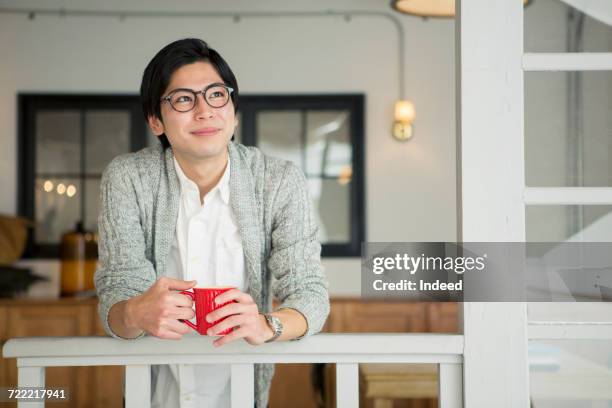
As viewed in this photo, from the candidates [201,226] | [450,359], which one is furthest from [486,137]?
[201,226]

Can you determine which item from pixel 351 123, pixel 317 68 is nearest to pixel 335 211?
pixel 351 123

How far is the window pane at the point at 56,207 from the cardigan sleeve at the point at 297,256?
3.38 metres

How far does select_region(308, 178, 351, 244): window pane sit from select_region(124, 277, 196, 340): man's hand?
355cm

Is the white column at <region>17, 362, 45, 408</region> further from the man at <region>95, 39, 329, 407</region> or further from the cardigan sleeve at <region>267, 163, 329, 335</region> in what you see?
the cardigan sleeve at <region>267, 163, 329, 335</region>

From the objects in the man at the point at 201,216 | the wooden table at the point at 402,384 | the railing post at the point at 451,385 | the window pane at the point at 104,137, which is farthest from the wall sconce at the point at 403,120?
the railing post at the point at 451,385

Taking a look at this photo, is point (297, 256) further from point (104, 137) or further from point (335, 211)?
point (104, 137)

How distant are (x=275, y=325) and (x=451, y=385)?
427mm

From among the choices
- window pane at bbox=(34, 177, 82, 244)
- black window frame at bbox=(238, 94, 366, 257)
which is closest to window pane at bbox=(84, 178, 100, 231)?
window pane at bbox=(34, 177, 82, 244)

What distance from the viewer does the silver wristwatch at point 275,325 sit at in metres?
1.35

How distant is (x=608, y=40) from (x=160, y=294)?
1078 mm

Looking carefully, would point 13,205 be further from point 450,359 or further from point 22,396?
point 450,359

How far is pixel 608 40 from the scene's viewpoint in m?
1.56

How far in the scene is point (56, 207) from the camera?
186 inches

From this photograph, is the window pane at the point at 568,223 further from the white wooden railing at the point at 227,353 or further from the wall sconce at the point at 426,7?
the wall sconce at the point at 426,7
